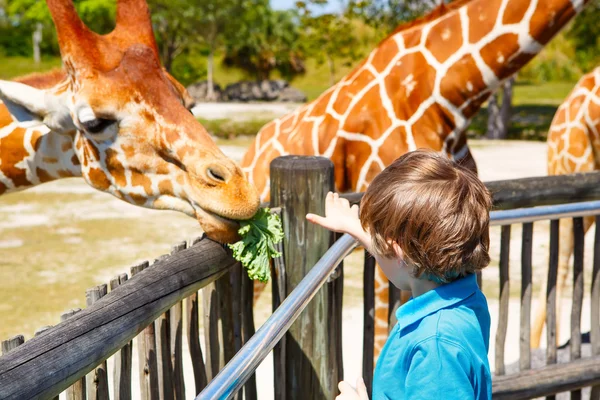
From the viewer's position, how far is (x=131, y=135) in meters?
2.76

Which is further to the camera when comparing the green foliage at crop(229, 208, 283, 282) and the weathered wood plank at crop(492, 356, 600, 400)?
the weathered wood plank at crop(492, 356, 600, 400)

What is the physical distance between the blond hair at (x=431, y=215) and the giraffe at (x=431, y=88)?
7.53 ft

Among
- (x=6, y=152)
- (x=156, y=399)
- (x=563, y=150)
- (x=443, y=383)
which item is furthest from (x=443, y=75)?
(x=443, y=383)

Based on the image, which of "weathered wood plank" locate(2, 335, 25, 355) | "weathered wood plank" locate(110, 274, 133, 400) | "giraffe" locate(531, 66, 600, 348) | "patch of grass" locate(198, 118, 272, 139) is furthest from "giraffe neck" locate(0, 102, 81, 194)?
"patch of grass" locate(198, 118, 272, 139)

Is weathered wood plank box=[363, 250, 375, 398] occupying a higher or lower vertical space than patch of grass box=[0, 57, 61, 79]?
lower

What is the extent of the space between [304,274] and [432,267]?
1.16 meters

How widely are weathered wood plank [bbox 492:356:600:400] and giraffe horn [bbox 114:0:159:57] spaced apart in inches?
78.9

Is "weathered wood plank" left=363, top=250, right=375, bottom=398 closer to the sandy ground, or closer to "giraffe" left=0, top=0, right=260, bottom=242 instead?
"giraffe" left=0, top=0, right=260, bottom=242

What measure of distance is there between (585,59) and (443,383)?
35112 mm

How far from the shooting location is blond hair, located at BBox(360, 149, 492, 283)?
1490 millimetres

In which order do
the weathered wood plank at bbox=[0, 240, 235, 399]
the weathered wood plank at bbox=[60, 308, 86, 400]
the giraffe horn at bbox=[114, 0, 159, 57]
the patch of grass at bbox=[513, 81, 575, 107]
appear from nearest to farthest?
1. the weathered wood plank at bbox=[0, 240, 235, 399]
2. the weathered wood plank at bbox=[60, 308, 86, 400]
3. the giraffe horn at bbox=[114, 0, 159, 57]
4. the patch of grass at bbox=[513, 81, 575, 107]

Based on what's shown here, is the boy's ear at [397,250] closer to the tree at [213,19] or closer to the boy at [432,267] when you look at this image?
the boy at [432,267]

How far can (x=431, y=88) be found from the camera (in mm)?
3941

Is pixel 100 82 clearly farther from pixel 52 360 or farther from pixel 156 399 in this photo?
pixel 52 360
